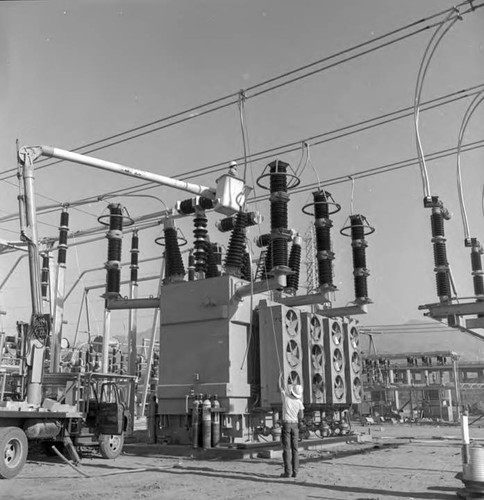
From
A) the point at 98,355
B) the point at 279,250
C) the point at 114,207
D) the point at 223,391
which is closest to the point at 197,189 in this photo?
the point at 279,250

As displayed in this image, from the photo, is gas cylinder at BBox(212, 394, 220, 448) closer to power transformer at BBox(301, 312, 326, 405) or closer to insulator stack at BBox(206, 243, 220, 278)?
power transformer at BBox(301, 312, 326, 405)

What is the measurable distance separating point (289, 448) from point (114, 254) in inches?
345

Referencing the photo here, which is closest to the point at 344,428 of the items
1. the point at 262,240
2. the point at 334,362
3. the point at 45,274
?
the point at 334,362

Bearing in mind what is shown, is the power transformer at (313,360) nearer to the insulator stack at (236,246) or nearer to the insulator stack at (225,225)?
the insulator stack at (236,246)

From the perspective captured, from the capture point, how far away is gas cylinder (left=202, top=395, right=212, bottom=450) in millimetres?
14297

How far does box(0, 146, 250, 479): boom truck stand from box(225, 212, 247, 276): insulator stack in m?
1.01

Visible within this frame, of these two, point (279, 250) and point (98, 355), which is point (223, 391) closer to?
point (279, 250)

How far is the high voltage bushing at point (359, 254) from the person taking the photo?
54.6 feet

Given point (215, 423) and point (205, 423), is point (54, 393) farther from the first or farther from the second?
point (215, 423)

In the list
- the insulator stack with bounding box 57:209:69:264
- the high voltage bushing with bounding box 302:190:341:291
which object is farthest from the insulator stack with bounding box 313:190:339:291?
the insulator stack with bounding box 57:209:69:264

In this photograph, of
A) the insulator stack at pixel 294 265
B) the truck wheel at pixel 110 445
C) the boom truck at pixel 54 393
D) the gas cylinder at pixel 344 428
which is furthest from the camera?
the gas cylinder at pixel 344 428

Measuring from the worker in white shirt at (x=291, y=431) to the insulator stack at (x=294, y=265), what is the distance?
6191mm

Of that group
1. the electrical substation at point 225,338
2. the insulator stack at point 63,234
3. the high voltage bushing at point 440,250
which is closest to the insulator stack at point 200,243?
the electrical substation at point 225,338

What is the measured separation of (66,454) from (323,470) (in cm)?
610
